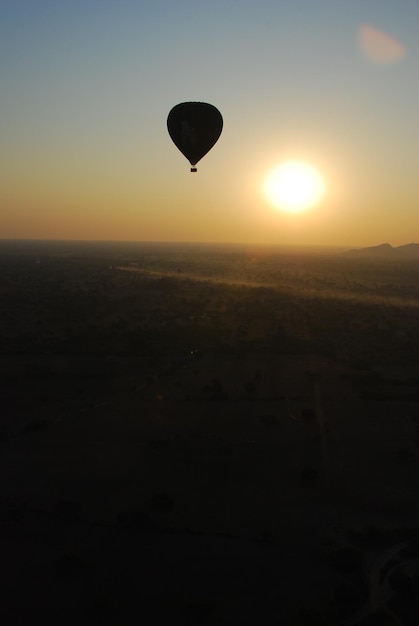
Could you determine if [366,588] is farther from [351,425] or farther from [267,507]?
[351,425]

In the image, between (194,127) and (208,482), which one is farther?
(194,127)

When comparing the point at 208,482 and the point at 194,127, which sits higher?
the point at 194,127

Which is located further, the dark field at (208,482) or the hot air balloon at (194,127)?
the hot air balloon at (194,127)

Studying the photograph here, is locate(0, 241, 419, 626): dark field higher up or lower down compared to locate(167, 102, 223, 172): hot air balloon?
lower down

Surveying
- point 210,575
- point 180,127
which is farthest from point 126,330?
point 210,575
